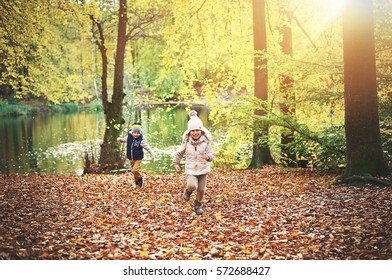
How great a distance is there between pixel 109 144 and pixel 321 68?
27.3ft

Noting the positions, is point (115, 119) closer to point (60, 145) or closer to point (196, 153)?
point (196, 153)

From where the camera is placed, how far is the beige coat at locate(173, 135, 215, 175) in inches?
265

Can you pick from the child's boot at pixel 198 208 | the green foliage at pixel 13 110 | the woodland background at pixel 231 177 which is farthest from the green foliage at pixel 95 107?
the child's boot at pixel 198 208

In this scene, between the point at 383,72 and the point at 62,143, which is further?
the point at 62,143

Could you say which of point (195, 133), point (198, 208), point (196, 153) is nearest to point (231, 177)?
point (198, 208)

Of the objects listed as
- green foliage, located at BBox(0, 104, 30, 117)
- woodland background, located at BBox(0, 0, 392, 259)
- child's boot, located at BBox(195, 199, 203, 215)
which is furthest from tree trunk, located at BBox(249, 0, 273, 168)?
green foliage, located at BBox(0, 104, 30, 117)

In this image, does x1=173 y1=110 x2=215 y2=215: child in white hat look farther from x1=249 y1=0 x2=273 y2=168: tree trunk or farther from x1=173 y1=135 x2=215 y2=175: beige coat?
x1=249 y1=0 x2=273 y2=168: tree trunk

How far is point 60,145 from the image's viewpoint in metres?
23.7

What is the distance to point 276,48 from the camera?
13578 millimetres

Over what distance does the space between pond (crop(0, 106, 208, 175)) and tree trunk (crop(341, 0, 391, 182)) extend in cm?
683

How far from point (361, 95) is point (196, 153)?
127 inches
